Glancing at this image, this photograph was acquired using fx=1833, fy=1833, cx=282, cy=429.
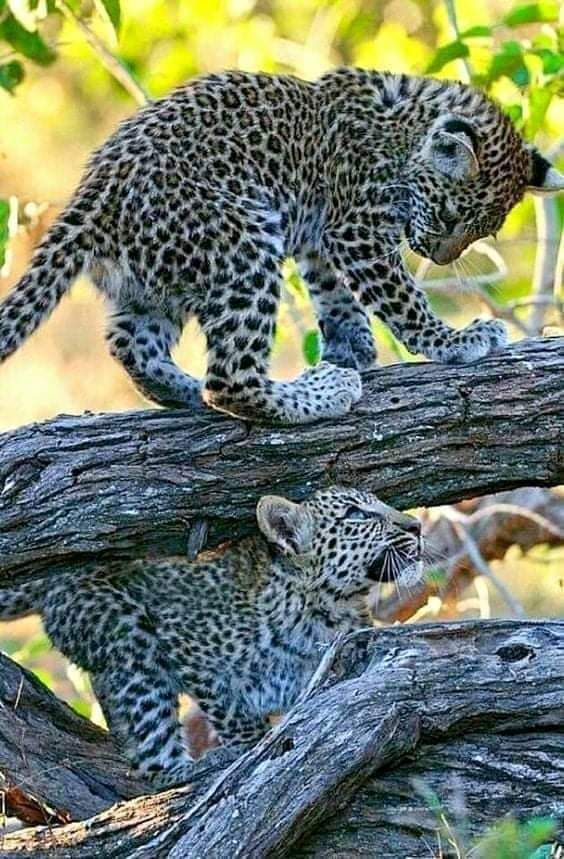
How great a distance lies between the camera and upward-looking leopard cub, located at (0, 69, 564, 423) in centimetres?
740

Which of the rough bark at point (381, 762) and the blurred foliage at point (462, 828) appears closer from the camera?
the blurred foliage at point (462, 828)

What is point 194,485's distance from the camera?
7.31 metres

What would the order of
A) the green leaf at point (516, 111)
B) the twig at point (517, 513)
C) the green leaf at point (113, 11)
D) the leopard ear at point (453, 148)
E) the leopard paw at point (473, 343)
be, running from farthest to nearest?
the twig at point (517, 513) → the green leaf at point (516, 111) → the green leaf at point (113, 11) → the leopard ear at point (453, 148) → the leopard paw at point (473, 343)

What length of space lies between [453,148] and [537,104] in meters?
1.53

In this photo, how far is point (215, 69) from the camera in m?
13.9

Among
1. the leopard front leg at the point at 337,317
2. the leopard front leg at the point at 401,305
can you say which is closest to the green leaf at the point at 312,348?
the leopard front leg at the point at 337,317

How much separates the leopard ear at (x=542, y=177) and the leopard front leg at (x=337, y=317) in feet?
3.23

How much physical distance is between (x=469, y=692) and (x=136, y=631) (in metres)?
1.75

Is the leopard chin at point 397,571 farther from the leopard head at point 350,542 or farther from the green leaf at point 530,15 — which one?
the green leaf at point 530,15

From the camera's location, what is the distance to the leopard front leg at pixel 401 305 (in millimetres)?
7926

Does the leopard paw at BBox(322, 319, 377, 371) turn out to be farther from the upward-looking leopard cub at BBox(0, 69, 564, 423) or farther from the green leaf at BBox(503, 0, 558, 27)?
the green leaf at BBox(503, 0, 558, 27)

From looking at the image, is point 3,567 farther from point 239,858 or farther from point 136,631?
point 239,858

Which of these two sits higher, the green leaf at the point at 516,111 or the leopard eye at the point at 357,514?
the green leaf at the point at 516,111

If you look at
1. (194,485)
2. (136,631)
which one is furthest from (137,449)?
(136,631)
